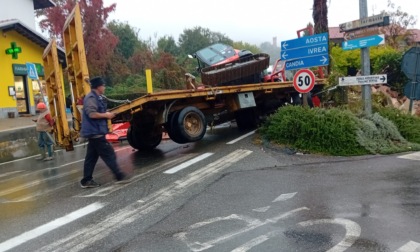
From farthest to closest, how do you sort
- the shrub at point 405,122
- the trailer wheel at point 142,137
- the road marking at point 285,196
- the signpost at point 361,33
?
the trailer wheel at point 142,137
the shrub at point 405,122
the signpost at point 361,33
the road marking at point 285,196

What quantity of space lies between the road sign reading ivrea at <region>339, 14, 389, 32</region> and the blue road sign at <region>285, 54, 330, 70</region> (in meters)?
0.99

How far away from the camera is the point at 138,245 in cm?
445

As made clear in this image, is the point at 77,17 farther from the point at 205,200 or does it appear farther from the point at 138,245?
the point at 138,245

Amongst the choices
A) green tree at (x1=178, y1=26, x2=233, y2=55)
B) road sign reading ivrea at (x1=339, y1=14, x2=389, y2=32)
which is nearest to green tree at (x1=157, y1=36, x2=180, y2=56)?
green tree at (x1=178, y1=26, x2=233, y2=55)

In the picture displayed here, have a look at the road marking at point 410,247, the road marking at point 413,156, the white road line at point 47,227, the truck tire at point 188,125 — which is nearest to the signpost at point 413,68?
the road marking at point 413,156

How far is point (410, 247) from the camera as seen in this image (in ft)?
13.6

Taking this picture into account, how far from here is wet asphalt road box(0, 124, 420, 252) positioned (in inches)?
177

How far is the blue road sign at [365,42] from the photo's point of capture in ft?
32.4

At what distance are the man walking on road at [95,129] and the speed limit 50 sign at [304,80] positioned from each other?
522cm

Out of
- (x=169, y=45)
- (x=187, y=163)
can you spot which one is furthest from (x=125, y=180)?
(x=169, y=45)

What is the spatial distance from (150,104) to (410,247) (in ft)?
20.8

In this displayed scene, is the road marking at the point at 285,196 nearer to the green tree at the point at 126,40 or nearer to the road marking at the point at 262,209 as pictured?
the road marking at the point at 262,209

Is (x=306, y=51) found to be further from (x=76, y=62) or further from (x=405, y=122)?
(x=76, y=62)

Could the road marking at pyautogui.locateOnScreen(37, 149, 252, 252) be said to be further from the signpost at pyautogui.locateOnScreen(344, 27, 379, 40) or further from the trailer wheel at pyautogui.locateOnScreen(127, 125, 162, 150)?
the signpost at pyautogui.locateOnScreen(344, 27, 379, 40)
